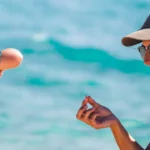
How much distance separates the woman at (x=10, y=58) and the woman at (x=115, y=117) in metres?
0.98

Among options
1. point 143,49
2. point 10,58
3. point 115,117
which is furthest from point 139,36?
point 10,58

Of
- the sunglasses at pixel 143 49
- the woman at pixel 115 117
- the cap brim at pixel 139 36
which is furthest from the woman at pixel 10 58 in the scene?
the sunglasses at pixel 143 49

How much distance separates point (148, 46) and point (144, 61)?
Answer: 0.68 feet

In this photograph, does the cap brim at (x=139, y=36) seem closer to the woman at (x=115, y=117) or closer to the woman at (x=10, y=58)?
the woman at (x=115, y=117)

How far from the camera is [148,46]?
7512 millimetres

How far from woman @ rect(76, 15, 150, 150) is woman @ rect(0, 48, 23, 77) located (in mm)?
981

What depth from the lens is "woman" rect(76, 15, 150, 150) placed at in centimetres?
745

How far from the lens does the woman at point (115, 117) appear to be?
7.45m

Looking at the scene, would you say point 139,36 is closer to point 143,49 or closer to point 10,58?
point 143,49

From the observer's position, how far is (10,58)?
7.63 metres

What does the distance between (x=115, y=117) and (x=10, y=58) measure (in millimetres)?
1531

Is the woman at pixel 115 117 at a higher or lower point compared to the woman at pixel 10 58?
lower

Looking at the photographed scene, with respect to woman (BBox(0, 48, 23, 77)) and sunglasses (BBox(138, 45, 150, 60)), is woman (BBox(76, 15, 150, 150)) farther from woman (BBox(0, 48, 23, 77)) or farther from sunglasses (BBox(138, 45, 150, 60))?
woman (BBox(0, 48, 23, 77))

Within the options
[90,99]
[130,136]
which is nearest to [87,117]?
[90,99]
